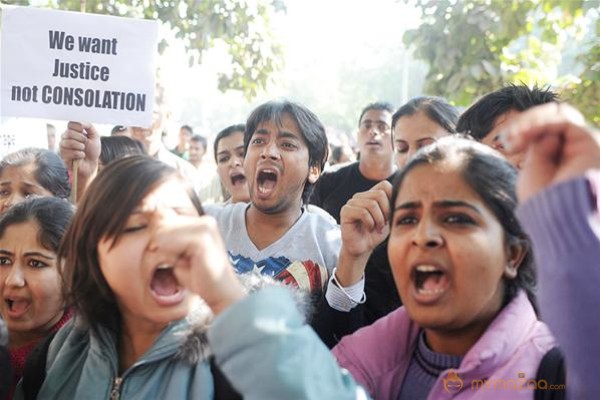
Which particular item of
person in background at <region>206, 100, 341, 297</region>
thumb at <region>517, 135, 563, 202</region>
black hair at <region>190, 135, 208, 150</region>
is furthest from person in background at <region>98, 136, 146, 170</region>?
black hair at <region>190, 135, 208, 150</region>

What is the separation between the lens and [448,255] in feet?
5.49

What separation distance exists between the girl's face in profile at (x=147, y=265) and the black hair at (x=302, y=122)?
1.53m

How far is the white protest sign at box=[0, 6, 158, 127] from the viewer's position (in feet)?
11.8

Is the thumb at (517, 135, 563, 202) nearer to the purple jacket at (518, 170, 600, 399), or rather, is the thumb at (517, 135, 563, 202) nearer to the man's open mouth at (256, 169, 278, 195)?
the purple jacket at (518, 170, 600, 399)

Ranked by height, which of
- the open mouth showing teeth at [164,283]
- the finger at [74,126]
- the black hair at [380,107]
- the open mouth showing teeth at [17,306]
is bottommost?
the open mouth showing teeth at [17,306]

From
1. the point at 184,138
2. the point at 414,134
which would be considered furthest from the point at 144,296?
the point at 184,138

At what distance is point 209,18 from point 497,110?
4900 mm

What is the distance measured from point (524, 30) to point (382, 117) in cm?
157

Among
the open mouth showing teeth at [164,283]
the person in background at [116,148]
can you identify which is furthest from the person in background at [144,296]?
the person in background at [116,148]

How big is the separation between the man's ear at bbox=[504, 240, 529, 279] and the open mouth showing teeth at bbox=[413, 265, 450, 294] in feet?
0.59

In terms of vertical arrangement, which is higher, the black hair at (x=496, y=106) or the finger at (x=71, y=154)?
the black hair at (x=496, y=106)

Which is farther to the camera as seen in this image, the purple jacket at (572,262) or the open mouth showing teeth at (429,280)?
the open mouth showing teeth at (429,280)

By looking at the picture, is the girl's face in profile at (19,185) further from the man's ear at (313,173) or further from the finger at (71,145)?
the man's ear at (313,173)

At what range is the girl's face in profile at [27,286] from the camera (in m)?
2.38
